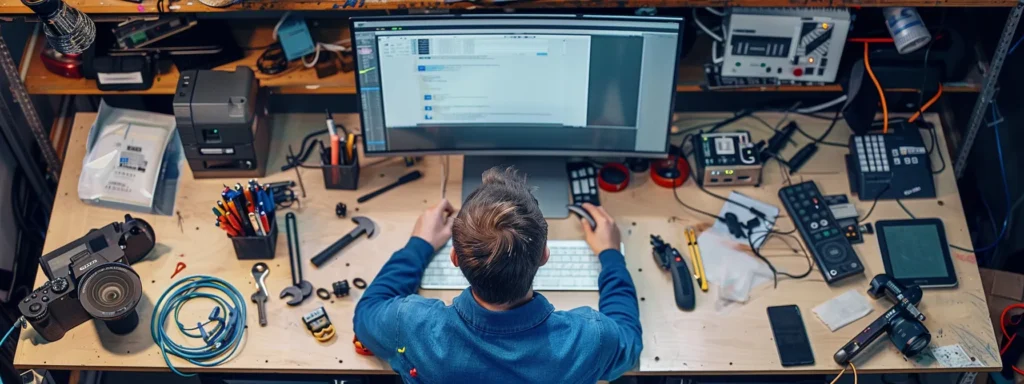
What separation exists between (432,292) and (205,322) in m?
0.50

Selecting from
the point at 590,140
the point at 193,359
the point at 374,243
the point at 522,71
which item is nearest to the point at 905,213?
the point at 590,140

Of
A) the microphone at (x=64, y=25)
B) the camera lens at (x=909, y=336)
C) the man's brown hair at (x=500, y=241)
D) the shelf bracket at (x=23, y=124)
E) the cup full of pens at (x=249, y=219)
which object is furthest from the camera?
the shelf bracket at (x=23, y=124)

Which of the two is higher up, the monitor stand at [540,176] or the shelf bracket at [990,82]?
the shelf bracket at [990,82]

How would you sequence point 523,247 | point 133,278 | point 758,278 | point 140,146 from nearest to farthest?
point 523,247, point 133,278, point 758,278, point 140,146

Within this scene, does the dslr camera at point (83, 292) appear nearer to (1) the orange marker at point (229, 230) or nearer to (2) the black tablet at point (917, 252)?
(1) the orange marker at point (229, 230)

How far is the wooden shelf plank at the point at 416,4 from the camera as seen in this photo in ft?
6.55

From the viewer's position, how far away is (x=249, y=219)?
2043mm

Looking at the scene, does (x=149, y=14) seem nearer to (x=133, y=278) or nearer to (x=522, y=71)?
(x=133, y=278)

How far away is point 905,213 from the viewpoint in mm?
2193

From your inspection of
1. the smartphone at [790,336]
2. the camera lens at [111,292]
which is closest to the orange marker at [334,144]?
the camera lens at [111,292]

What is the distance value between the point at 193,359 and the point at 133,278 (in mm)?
211

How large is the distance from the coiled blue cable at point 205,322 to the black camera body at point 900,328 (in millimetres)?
1280

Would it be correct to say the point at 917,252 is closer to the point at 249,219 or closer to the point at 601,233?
the point at 601,233

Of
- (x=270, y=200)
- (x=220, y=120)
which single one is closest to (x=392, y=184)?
(x=270, y=200)
